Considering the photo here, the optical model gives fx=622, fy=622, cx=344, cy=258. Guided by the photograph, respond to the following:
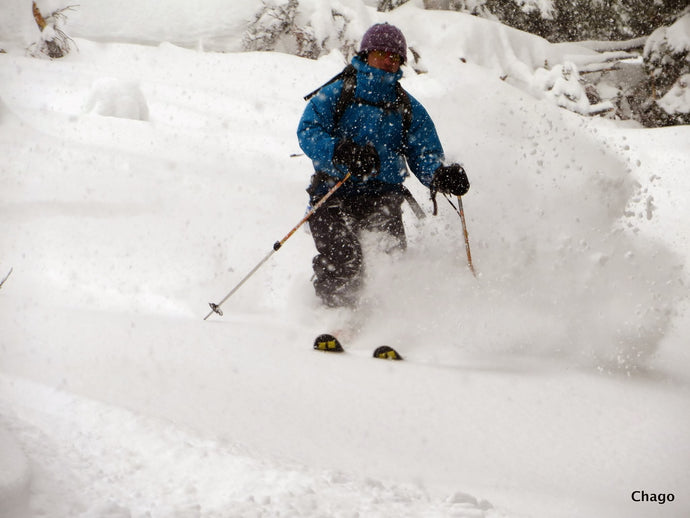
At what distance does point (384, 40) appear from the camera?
11.7ft

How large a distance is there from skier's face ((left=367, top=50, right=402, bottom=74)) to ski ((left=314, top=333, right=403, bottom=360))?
161cm

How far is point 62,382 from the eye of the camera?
270 centimetres

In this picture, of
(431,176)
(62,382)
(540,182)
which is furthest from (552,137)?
(62,382)

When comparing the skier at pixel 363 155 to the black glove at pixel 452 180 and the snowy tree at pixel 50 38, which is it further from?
the snowy tree at pixel 50 38

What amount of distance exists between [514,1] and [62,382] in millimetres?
14654

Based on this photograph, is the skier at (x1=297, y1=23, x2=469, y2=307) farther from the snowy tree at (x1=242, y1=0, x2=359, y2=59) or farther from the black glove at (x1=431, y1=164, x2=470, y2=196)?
the snowy tree at (x1=242, y1=0, x2=359, y2=59)

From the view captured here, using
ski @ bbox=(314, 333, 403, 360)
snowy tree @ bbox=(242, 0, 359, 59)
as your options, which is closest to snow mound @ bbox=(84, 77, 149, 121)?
snowy tree @ bbox=(242, 0, 359, 59)

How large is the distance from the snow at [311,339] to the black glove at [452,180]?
1.99ft

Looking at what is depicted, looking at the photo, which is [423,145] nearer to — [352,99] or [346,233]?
[352,99]

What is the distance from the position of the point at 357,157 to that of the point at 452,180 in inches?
25.9

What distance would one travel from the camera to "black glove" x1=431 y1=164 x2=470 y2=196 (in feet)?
12.6

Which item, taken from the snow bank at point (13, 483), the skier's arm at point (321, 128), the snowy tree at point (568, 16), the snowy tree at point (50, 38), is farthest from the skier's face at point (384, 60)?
the snowy tree at point (50, 38)

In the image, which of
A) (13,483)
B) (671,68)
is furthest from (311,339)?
(671,68)

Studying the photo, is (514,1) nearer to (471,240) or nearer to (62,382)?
(471,240)
